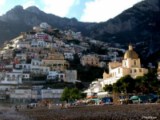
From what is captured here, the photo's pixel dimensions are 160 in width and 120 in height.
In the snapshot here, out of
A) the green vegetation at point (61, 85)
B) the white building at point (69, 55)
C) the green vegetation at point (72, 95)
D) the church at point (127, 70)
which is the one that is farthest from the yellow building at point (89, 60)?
the green vegetation at point (72, 95)

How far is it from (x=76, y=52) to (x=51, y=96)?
4533 cm

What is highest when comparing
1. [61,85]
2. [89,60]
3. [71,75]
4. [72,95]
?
[89,60]

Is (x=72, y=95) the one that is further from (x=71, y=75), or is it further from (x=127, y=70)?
(x=71, y=75)

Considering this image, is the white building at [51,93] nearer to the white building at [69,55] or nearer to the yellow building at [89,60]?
the yellow building at [89,60]

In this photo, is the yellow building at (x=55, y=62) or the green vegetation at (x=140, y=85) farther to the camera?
the yellow building at (x=55, y=62)

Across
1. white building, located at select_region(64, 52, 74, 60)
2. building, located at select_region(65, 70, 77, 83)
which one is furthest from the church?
white building, located at select_region(64, 52, 74, 60)

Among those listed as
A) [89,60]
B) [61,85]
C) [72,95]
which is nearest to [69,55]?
[89,60]

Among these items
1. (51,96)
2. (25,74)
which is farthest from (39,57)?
(51,96)

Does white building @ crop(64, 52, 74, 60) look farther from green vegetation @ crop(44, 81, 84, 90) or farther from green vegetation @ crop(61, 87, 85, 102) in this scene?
green vegetation @ crop(61, 87, 85, 102)

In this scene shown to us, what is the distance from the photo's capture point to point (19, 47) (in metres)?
157

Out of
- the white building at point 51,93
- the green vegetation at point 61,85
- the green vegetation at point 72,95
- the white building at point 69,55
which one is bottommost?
the green vegetation at point 72,95

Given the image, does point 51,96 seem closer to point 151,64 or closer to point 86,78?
point 86,78

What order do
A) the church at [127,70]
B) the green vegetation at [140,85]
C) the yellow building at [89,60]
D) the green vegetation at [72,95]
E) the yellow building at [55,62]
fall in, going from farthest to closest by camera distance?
the yellow building at [89,60]
the yellow building at [55,62]
the church at [127,70]
the green vegetation at [72,95]
the green vegetation at [140,85]

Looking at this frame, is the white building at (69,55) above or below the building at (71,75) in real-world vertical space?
above
